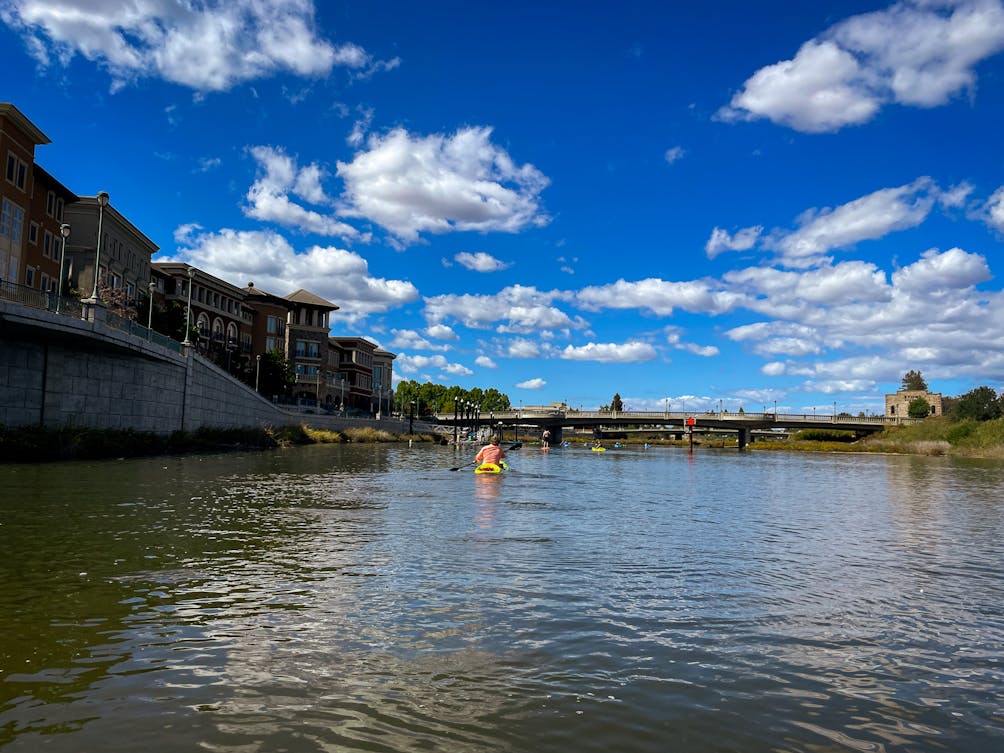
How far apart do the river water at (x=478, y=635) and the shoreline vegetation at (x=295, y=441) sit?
18.9m

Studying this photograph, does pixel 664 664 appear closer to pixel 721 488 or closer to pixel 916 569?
pixel 916 569

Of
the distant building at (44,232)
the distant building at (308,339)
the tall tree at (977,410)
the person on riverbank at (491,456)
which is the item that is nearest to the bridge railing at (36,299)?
the person on riverbank at (491,456)

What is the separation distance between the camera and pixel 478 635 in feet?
29.3

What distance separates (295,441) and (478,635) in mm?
71870

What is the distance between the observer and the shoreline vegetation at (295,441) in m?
36.2

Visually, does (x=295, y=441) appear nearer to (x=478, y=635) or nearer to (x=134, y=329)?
(x=134, y=329)

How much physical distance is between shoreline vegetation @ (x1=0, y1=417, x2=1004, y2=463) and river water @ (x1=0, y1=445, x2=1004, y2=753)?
18865 millimetres

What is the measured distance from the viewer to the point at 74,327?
35781mm

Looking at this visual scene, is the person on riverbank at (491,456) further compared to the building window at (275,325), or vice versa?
the building window at (275,325)

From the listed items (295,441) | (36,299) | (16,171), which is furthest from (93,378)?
(295,441)

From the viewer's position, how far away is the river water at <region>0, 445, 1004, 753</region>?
619 centimetres

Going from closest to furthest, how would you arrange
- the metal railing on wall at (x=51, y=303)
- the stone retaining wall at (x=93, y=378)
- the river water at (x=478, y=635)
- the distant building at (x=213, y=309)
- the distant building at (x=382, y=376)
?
the river water at (x=478, y=635) → the metal railing on wall at (x=51, y=303) → the stone retaining wall at (x=93, y=378) → the distant building at (x=213, y=309) → the distant building at (x=382, y=376)

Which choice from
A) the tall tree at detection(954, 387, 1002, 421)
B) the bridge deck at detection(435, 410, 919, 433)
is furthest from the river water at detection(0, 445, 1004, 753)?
the tall tree at detection(954, 387, 1002, 421)

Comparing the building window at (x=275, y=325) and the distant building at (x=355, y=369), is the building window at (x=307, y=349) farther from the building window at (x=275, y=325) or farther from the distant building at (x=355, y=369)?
the distant building at (x=355, y=369)
